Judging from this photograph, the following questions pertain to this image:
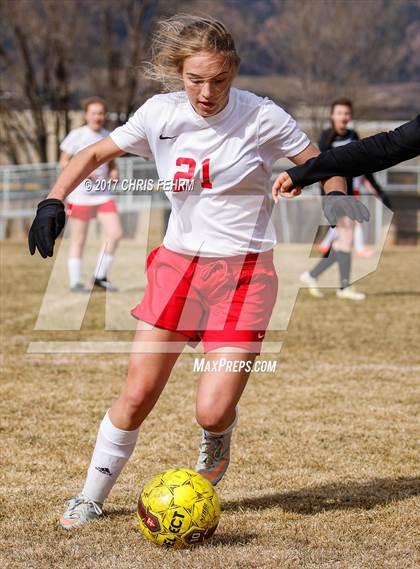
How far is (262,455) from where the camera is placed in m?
5.62

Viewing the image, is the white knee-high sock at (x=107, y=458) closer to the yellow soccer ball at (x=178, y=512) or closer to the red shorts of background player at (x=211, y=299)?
the yellow soccer ball at (x=178, y=512)

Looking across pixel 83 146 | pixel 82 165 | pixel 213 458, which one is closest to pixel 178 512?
pixel 213 458

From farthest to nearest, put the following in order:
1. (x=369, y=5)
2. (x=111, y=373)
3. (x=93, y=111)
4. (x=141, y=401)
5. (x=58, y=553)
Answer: (x=369, y=5), (x=93, y=111), (x=111, y=373), (x=141, y=401), (x=58, y=553)

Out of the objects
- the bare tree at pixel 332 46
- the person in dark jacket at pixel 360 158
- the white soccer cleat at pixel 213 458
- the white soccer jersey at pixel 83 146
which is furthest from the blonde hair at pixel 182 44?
the bare tree at pixel 332 46

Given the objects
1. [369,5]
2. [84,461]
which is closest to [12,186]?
[369,5]

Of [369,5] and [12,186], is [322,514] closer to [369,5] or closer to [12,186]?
[12,186]

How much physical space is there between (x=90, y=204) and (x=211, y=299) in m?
7.56

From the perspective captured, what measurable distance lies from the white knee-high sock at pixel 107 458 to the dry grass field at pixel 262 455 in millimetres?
148

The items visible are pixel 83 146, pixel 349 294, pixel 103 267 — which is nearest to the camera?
pixel 83 146

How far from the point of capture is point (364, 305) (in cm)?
1169

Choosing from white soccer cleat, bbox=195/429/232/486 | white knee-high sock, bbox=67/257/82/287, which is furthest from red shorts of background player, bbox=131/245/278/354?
white knee-high sock, bbox=67/257/82/287

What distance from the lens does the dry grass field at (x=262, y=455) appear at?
4.07 meters

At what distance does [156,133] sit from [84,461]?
1.95 meters

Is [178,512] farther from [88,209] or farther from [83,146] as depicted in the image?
[83,146]
